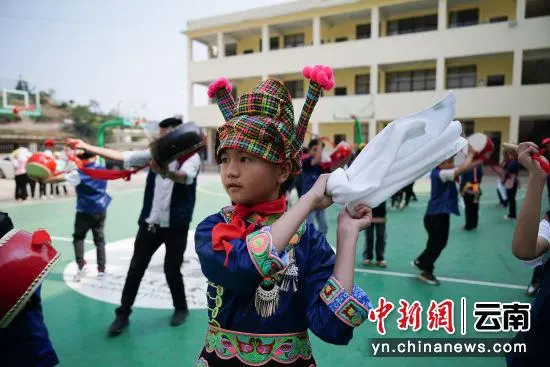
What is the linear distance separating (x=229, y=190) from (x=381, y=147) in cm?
55

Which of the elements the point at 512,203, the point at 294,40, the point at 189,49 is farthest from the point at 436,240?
the point at 189,49

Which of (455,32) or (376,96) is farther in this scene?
(376,96)

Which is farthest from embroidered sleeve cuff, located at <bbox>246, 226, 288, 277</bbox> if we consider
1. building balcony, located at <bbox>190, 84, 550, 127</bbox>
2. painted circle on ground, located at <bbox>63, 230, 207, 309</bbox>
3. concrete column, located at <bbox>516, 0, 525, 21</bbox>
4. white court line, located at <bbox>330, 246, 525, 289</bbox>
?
concrete column, located at <bbox>516, 0, 525, 21</bbox>

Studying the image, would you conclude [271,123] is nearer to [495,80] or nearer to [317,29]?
[495,80]

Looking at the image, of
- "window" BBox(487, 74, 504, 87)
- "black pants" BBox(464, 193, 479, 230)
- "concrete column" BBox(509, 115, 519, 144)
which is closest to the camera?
"black pants" BBox(464, 193, 479, 230)

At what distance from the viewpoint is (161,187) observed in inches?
144

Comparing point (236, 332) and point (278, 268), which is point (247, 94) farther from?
point (236, 332)

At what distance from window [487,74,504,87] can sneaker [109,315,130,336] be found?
25.1 m

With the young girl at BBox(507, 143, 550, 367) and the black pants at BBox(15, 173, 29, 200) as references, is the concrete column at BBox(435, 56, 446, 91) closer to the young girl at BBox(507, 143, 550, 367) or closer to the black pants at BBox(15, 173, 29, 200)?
the black pants at BBox(15, 173, 29, 200)

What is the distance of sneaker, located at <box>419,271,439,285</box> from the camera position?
193 inches

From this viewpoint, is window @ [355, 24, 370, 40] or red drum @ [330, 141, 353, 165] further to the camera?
window @ [355, 24, 370, 40]

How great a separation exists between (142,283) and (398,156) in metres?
4.42

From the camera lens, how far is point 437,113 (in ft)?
4.25

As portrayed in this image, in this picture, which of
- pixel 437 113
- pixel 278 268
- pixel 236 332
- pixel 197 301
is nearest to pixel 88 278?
pixel 197 301
